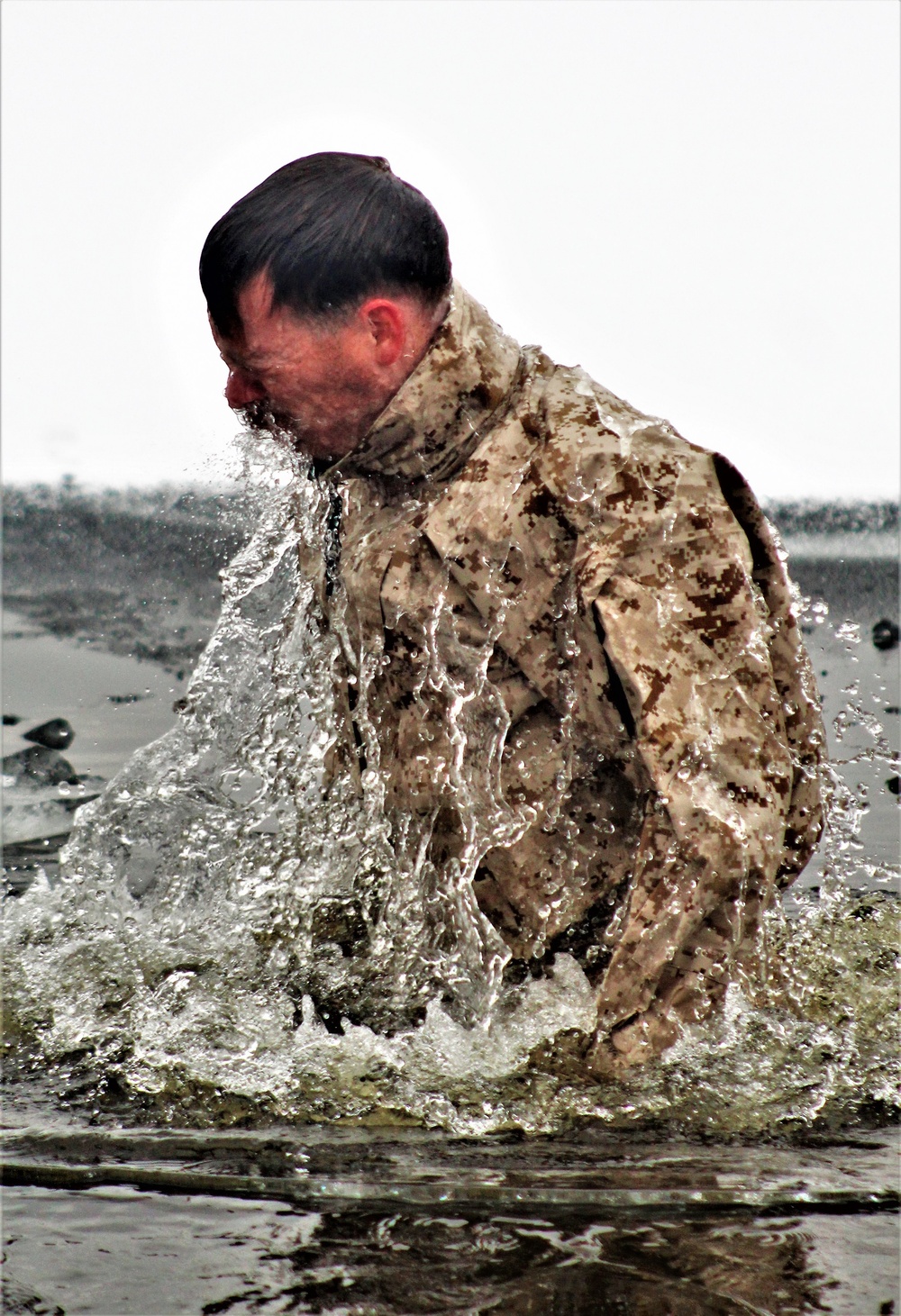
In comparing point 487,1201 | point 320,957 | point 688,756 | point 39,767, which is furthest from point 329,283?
point 39,767

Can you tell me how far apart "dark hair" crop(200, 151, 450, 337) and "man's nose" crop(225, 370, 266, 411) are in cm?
11

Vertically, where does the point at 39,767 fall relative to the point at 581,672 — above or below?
below

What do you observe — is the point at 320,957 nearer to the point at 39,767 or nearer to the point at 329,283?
the point at 329,283

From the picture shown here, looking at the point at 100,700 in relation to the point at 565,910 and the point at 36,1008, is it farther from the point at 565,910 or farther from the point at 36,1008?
the point at 565,910

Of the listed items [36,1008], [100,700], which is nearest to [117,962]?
[36,1008]

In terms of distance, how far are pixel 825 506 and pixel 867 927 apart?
1134cm

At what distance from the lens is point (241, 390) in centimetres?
273

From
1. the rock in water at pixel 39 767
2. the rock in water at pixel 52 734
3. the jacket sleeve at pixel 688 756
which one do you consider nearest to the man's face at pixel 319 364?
the jacket sleeve at pixel 688 756

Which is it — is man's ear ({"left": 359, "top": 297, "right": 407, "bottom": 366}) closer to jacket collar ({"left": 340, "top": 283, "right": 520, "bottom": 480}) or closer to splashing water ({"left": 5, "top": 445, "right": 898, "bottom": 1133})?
jacket collar ({"left": 340, "top": 283, "right": 520, "bottom": 480})

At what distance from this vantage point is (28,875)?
4219mm

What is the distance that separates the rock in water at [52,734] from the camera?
624 cm

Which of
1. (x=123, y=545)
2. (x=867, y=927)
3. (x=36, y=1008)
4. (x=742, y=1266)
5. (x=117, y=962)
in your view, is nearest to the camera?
(x=742, y=1266)

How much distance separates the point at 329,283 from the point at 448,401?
320 millimetres

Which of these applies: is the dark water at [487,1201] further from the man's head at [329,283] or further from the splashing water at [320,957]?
the man's head at [329,283]
